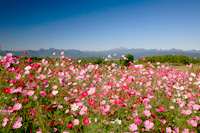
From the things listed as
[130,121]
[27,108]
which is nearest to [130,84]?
[130,121]

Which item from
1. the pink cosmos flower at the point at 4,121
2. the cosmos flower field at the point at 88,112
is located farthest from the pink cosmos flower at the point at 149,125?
the pink cosmos flower at the point at 4,121

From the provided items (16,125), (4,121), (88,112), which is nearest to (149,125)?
(88,112)

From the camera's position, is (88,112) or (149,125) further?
(88,112)

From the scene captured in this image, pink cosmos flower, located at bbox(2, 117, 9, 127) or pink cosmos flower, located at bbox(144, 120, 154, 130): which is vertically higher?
pink cosmos flower, located at bbox(2, 117, 9, 127)

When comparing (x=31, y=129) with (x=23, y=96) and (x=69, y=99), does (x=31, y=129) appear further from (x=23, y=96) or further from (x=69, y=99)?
(x=69, y=99)

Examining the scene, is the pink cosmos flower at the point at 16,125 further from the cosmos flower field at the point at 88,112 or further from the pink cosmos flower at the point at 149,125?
the pink cosmos flower at the point at 149,125

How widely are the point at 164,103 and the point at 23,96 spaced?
9.22 feet

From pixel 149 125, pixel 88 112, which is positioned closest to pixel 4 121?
pixel 88 112

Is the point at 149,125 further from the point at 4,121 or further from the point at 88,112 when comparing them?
the point at 4,121

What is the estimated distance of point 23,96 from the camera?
2.47m

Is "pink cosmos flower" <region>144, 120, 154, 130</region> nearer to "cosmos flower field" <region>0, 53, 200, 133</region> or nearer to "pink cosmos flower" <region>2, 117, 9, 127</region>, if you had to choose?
"cosmos flower field" <region>0, 53, 200, 133</region>

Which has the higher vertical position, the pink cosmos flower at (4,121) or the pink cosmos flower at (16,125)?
the pink cosmos flower at (4,121)

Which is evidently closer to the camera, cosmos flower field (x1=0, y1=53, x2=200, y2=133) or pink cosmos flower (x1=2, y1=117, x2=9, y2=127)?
pink cosmos flower (x1=2, y1=117, x2=9, y2=127)

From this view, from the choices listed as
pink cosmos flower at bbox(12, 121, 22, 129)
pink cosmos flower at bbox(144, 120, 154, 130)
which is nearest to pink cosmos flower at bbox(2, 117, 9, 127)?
pink cosmos flower at bbox(12, 121, 22, 129)
